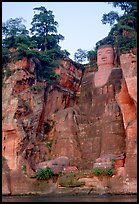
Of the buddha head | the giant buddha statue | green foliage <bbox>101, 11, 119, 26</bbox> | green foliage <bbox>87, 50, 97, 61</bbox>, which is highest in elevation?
green foliage <bbox>101, 11, 119, 26</bbox>

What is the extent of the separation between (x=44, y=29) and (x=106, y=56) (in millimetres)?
9025

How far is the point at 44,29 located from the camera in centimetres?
4825

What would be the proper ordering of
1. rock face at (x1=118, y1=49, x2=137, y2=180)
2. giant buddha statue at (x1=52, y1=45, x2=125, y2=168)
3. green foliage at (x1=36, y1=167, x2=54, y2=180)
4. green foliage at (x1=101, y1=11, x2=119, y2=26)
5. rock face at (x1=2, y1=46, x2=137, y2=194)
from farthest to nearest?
green foliage at (x1=101, y1=11, x2=119, y2=26) → giant buddha statue at (x1=52, y1=45, x2=125, y2=168) → rock face at (x1=2, y1=46, x2=137, y2=194) → green foliage at (x1=36, y1=167, x2=54, y2=180) → rock face at (x1=118, y1=49, x2=137, y2=180)

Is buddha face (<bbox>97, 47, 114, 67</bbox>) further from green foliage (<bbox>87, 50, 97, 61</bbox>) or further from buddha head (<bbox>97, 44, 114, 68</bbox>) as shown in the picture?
green foliage (<bbox>87, 50, 97, 61</bbox>)

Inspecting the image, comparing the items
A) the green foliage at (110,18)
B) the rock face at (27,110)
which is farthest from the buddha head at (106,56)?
the green foliage at (110,18)

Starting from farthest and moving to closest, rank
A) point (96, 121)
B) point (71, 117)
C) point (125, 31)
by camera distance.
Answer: point (125, 31) < point (71, 117) < point (96, 121)

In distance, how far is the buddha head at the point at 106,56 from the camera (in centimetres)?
4356

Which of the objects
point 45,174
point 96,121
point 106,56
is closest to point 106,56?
point 106,56

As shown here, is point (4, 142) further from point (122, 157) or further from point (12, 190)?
point (122, 157)

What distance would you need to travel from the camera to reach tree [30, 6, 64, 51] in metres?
47.7

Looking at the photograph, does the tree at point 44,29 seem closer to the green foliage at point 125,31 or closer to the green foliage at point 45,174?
the green foliage at point 125,31

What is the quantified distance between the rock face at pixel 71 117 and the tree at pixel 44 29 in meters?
3.11

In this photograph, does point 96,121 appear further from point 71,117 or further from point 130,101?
point 130,101

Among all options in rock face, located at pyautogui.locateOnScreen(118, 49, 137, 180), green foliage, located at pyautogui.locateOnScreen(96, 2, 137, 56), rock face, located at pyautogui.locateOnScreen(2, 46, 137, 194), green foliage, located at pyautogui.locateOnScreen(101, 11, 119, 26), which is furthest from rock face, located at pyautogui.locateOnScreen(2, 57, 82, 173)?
rock face, located at pyautogui.locateOnScreen(118, 49, 137, 180)
